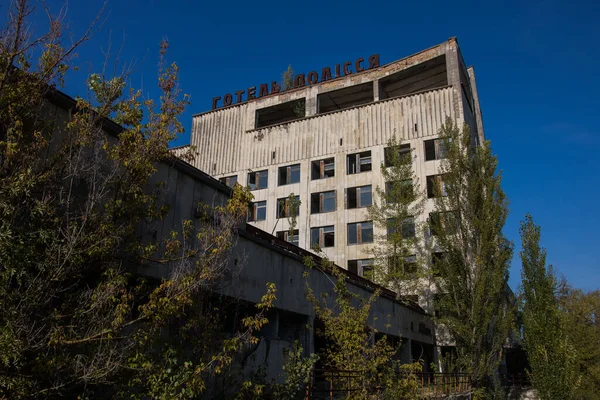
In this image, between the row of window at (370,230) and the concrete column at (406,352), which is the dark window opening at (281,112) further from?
the concrete column at (406,352)

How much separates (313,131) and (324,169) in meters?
3.57

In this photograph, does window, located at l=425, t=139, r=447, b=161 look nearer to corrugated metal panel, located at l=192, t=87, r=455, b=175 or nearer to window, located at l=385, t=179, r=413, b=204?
corrugated metal panel, located at l=192, t=87, r=455, b=175

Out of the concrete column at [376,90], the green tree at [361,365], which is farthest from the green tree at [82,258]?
the concrete column at [376,90]

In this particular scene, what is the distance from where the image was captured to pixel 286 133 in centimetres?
3972

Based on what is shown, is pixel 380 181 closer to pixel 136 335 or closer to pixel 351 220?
pixel 351 220

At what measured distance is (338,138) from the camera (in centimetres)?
3762

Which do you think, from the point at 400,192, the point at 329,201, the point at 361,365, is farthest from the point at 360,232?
the point at 361,365

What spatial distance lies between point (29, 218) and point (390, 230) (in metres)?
27.5

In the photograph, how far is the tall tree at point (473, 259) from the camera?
2308cm

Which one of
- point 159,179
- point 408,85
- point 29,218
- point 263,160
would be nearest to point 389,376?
point 159,179

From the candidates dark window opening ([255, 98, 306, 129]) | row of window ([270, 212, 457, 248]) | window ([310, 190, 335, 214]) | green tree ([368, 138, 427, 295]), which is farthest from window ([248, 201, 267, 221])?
green tree ([368, 138, 427, 295])

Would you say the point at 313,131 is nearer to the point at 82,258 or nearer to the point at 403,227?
the point at 403,227

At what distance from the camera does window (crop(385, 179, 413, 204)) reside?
30.9 m

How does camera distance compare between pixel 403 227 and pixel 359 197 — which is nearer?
pixel 403 227
